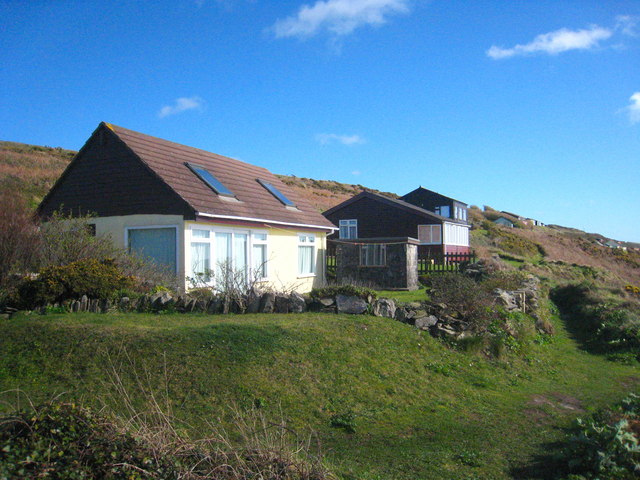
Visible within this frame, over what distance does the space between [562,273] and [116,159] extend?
84.3ft

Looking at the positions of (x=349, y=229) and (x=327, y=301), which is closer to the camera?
(x=327, y=301)

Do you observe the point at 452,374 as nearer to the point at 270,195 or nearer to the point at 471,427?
the point at 471,427

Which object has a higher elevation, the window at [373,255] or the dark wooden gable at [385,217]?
the dark wooden gable at [385,217]

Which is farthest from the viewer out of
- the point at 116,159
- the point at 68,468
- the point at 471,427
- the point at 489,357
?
the point at 116,159

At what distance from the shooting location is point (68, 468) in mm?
4141

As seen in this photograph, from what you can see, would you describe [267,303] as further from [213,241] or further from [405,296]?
[405,296]

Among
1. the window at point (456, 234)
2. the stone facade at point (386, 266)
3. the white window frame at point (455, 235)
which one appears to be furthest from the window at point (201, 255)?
the window at point (456, 234)

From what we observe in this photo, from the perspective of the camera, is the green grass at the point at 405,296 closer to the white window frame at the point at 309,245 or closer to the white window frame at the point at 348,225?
the white window frame at the point at 309,245

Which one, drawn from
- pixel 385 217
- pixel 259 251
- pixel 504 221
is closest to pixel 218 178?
pixel 259 251

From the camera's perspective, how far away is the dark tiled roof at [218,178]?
52.8 ft

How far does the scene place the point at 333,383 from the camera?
7.79m

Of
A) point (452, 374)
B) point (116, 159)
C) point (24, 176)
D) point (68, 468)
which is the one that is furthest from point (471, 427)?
point (24, 176)

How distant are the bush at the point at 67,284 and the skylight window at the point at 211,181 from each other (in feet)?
21.1

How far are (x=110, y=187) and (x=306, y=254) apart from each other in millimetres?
8065
